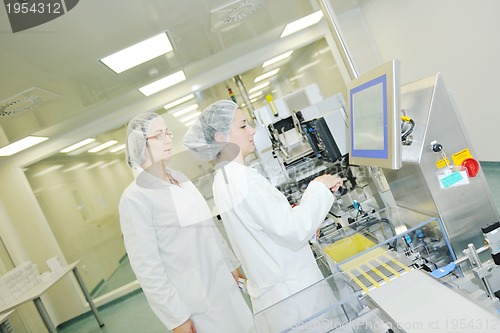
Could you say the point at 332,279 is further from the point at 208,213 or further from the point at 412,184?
the point at 208,213

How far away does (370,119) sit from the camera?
0.92 meters

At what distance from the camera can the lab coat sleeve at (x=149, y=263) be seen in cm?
137

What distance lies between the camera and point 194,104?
14.7 feet

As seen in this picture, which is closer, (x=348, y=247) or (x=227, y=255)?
(x=348, y=247)

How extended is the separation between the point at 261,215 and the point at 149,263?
61 cm

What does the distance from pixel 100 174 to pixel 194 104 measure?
1.79 meters

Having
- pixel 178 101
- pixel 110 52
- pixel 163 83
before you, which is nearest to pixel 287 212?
pixel 110 52

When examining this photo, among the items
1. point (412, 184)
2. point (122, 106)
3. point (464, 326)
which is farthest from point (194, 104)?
point (464, 326)

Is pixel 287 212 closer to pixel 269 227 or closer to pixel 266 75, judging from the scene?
pixel 269 227

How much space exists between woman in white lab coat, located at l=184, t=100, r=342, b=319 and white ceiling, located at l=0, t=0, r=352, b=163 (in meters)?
1.27

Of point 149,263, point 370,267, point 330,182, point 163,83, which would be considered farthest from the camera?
point 163,83

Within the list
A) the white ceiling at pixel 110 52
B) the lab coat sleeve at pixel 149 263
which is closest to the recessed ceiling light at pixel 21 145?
the white ceiling at pixel 110 52

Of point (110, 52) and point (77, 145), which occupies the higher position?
point (110, 52)

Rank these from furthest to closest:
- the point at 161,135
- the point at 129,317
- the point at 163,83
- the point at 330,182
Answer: the point at 163,83
the point at 129,317
the point at 161,135
the point at 330,182
